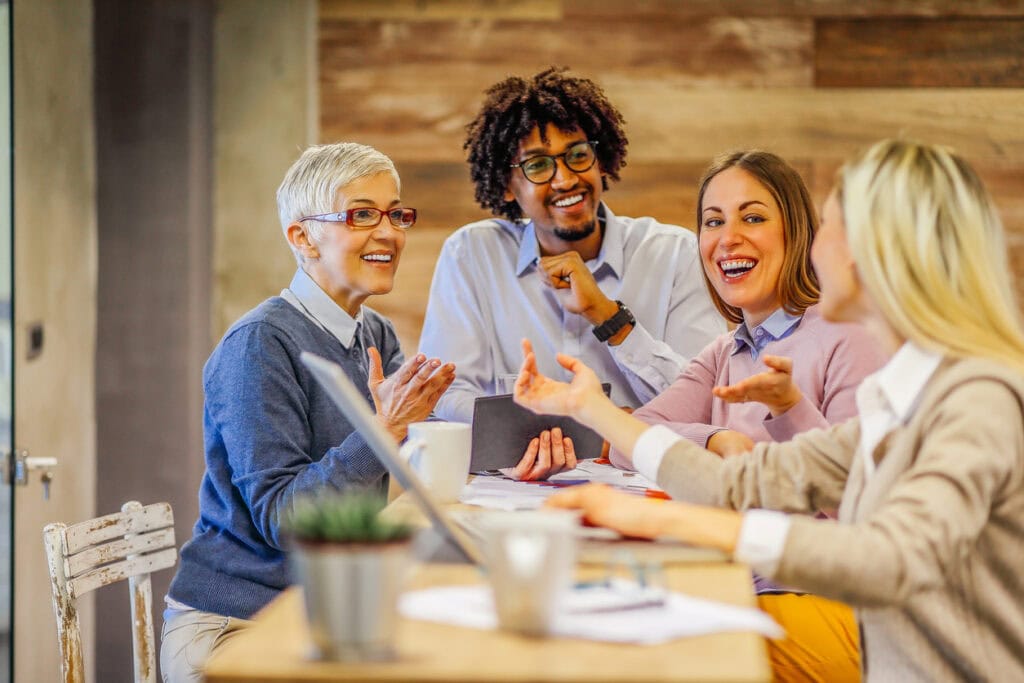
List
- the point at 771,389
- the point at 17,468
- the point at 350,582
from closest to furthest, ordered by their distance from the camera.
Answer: the point at 350,582, the point at 771,389, the point at 17,468

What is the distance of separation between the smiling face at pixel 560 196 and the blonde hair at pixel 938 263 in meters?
1.47

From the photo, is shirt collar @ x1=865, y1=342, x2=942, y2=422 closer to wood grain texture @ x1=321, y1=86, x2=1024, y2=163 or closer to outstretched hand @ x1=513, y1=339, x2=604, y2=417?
outstretched hand @ x1=513, y1=339, x2=604, y2=417

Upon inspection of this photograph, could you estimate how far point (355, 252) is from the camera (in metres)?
2.18

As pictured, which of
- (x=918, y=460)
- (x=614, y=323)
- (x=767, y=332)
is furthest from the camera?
(x=614, y=323)

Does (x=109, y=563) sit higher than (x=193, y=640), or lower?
higher

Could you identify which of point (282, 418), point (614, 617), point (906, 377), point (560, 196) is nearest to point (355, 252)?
point (282, 418)

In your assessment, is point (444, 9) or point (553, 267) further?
point (444, 9)

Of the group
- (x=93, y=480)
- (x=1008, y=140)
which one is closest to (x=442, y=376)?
(x=93, y=480)

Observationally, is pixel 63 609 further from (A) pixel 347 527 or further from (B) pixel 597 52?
(B) pixel 597 52

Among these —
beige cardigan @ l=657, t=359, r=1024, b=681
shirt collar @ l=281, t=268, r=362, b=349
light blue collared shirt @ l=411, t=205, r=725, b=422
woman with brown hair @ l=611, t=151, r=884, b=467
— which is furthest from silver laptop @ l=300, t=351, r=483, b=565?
light blue collared shirt @ l=411, t=205, r=725, b=422

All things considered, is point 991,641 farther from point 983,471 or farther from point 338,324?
point 338,324

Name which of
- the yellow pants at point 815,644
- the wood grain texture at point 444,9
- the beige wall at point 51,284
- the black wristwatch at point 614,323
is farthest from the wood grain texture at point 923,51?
the yellow pants at point 815,644

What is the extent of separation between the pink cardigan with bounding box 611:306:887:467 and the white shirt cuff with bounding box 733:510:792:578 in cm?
71

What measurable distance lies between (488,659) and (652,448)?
2.10ft
